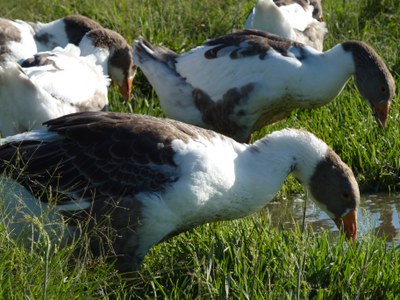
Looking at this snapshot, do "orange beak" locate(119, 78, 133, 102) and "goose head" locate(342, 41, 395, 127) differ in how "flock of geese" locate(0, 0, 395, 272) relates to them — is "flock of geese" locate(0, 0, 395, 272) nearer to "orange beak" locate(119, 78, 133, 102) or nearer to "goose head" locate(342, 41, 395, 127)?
"goose head" locate(342, 41, 395, 127)

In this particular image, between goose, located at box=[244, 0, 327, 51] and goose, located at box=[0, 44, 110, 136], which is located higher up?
goose, located at box=[0, 44, 110, 136]

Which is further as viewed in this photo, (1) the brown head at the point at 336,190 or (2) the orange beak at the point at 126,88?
(2) the orange beak at the point at 126,88

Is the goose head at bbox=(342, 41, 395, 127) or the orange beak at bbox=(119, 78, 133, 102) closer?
the goose head at bbox=(342, 41, 395, 127)

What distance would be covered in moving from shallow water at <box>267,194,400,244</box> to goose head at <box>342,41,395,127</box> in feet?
2.47

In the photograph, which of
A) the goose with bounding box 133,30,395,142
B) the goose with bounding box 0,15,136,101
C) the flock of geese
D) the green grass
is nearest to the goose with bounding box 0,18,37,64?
the goose with bounding box 0,15,136,101

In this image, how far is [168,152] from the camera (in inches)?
200

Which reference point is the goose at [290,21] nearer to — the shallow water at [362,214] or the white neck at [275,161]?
the shallow water at [362,214]

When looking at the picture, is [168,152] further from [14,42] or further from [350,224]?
[14,42]

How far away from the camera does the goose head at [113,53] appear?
852 cm

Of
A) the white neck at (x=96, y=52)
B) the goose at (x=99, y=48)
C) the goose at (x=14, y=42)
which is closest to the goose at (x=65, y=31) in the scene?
the goose at (x=99, y=48)

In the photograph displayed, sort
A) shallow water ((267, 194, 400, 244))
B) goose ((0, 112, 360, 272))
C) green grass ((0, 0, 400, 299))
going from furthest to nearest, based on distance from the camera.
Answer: shallow water ((267, 194, 400, 244)) < goose ((0, 112, 360, 272)) < green grass ((0, 0, 400, 299))

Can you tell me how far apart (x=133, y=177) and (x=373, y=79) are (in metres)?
3.02

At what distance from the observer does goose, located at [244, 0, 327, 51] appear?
8.77 metres

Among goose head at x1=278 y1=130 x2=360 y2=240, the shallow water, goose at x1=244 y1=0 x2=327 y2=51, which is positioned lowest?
the shallow water
